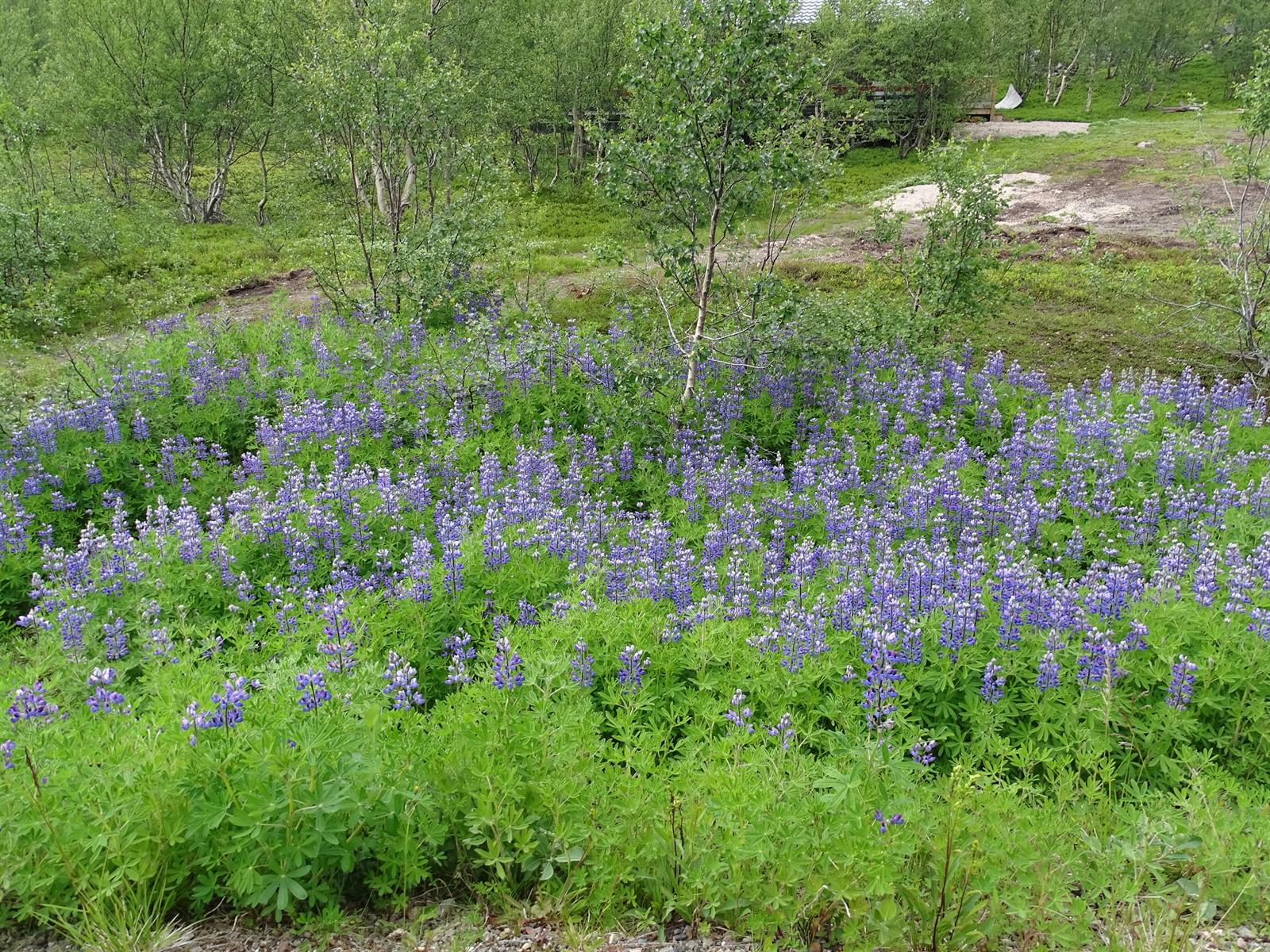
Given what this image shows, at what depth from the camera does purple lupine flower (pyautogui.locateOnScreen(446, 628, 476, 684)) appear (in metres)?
5.14

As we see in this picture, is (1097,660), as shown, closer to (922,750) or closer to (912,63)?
(922,750)

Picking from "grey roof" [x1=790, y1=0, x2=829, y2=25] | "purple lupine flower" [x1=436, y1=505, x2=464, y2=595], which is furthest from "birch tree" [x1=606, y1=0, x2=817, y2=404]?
"grey roof" [x1=790, y1=0, x2=829, y2=25]

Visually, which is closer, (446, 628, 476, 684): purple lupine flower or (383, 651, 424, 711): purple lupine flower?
(383, 651, 424, 711): purple lupine flower

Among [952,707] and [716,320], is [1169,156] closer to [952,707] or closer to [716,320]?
[716,320]

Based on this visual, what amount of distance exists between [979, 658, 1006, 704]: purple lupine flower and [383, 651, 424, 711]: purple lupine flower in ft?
11.5

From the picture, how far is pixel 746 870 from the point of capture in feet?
11.7

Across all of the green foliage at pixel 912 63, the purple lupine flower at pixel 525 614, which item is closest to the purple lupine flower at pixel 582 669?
the purple lupine flower at pixel 525 614

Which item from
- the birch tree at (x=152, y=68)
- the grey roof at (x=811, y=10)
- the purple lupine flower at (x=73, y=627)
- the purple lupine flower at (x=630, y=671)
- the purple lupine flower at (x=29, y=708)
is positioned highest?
the grey roof at (x=811, y=10)

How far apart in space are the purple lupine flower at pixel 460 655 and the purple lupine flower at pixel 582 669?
654 mm

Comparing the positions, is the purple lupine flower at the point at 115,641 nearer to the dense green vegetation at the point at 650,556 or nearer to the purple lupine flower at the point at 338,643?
the dense green vegetation at the point at 650,556

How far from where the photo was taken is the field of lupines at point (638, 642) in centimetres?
348

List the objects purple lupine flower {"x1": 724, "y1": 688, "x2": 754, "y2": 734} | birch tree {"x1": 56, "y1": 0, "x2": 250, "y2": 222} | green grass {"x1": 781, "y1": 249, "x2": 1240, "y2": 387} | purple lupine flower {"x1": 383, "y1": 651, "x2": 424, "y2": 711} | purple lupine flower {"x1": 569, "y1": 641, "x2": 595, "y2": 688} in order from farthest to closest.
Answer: birch tree {"x1": 56, "y1": 0, "x2": 250, "y2": 222} < green grass {"x1": 781, "y1": 249, "x2": 1240, "y2": 387} < purple lupine flower {"x1": 569, "y1": 641, "x2": 595, "y2": 688} < purple lupine flower {"x1": 383, "y1": 651, "x2": 424, "y2": 711} < purple lupine flower {"x1": 724, "y1": 688, "x2": 754, "y2": 734}

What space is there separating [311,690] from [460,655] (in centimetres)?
165

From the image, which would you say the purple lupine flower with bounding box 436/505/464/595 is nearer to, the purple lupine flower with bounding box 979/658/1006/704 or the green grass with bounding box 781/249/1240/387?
the purple lupine flower with bounding box 979/658/1006/704
